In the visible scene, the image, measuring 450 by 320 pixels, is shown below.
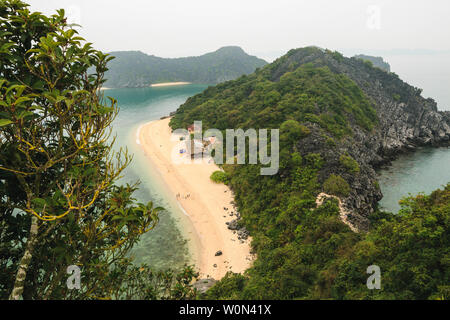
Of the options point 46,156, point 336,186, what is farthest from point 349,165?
point 46,156

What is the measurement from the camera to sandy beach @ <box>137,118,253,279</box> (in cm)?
1981

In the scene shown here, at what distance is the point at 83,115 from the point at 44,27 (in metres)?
2.01

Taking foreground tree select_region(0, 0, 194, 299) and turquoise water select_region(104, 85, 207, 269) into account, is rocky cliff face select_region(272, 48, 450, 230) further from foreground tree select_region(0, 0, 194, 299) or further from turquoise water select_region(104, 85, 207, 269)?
foreground tree select_region(0, 0, 194, 299)

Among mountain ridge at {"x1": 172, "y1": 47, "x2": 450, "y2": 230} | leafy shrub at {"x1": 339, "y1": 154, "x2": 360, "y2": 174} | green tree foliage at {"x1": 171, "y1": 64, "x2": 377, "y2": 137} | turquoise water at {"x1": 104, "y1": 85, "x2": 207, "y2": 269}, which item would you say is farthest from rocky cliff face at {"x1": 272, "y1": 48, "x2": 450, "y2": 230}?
turquoise water at {"x1": 104, "y1": 85, "x2": 207, "y2": 269}

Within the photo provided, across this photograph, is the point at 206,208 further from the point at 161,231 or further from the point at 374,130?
the point at 374,130

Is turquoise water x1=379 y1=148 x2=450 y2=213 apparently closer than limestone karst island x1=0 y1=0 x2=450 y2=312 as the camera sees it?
No

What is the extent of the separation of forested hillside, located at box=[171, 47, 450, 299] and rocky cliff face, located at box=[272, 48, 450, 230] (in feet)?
0.65

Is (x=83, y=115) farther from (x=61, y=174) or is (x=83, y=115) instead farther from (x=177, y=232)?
(x=177, y=232)

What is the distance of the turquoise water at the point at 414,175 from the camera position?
30.2m

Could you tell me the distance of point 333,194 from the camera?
21.2 metres

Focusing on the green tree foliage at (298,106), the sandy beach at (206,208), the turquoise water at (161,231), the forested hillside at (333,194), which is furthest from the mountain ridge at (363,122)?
the turquoise water at (161,231)

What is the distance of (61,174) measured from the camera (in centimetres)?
530

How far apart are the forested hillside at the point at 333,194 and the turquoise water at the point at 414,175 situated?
248cm

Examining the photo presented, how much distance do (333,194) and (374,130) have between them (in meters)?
29.3
